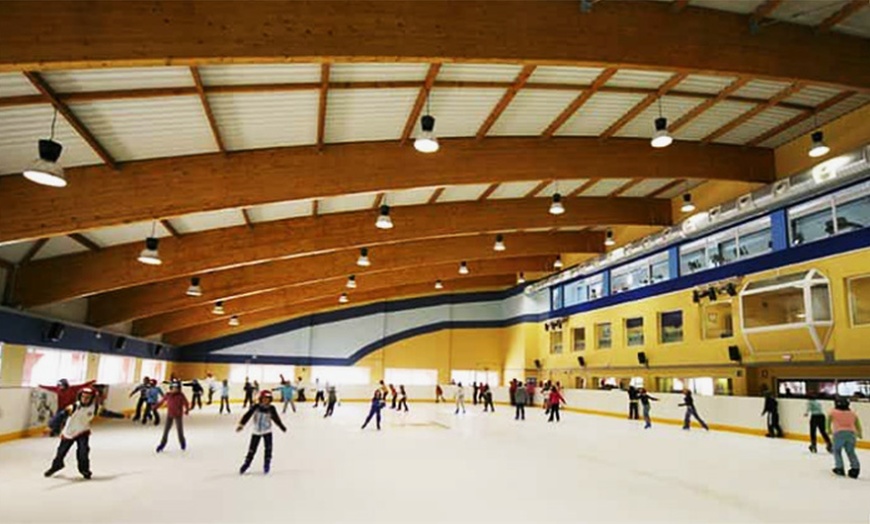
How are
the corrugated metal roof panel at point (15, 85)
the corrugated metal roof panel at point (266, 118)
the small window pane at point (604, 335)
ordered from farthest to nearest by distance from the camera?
the small window pane at point (604, 335)
the corrugated metal roof panel at point (266, 118)
the corrugated metal roof panel at point (15, 85)

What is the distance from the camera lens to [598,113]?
12.3 m

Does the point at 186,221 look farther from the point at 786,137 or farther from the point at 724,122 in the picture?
the point at 786,137

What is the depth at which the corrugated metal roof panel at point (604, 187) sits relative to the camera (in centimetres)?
1795

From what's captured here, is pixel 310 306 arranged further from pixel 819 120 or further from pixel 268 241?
pixel 819 120

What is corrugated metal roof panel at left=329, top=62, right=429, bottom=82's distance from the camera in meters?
9.27

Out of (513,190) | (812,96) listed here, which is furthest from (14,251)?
(812,96)

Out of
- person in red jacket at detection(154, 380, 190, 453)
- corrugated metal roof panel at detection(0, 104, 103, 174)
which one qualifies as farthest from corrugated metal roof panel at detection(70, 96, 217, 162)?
person in red jacket at detection(154, 380, 190, 453)

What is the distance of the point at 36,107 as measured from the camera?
8.41m

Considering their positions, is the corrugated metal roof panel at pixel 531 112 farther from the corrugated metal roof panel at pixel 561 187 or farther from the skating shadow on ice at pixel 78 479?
the skating shadow on ice at pixel 78 479

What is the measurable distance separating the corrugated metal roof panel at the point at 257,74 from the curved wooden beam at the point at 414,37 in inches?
67.5

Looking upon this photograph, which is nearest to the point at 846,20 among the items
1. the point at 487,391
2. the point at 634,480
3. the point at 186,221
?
the point at 634,480

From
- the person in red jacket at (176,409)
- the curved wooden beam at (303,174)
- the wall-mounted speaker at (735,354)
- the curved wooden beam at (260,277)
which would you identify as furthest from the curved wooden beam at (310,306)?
the curved wooden beam at (303,174)

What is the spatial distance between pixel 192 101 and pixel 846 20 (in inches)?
420

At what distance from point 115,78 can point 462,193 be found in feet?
33.9
